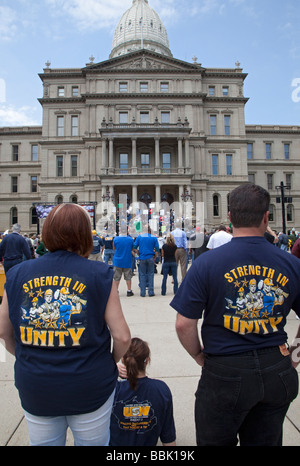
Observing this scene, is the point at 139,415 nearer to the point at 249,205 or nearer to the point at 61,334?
the point at 61,334

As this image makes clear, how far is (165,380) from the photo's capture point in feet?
12.3

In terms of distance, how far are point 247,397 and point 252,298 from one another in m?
0.58

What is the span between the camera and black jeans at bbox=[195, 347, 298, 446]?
1.72 meters

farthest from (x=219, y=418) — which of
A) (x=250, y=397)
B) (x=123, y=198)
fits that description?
(x=123, y=198)

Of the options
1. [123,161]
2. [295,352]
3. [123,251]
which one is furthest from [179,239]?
[123,161]

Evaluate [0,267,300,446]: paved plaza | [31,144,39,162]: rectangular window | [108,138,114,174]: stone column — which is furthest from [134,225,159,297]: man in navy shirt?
[31,144,39,162]: rectangular window

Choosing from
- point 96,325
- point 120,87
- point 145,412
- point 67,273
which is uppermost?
point 120,87

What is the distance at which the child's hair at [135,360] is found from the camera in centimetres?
225

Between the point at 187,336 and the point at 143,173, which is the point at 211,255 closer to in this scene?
the point at 187,336

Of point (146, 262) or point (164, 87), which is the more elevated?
point (164, 87)

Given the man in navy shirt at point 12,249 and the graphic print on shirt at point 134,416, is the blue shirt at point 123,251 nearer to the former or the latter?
the man in navy shirt at point 12,249

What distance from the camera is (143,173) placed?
126 ft

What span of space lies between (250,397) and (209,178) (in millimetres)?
42528

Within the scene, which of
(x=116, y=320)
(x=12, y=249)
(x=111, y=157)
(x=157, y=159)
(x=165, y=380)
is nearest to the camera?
(x=116, y=320)
